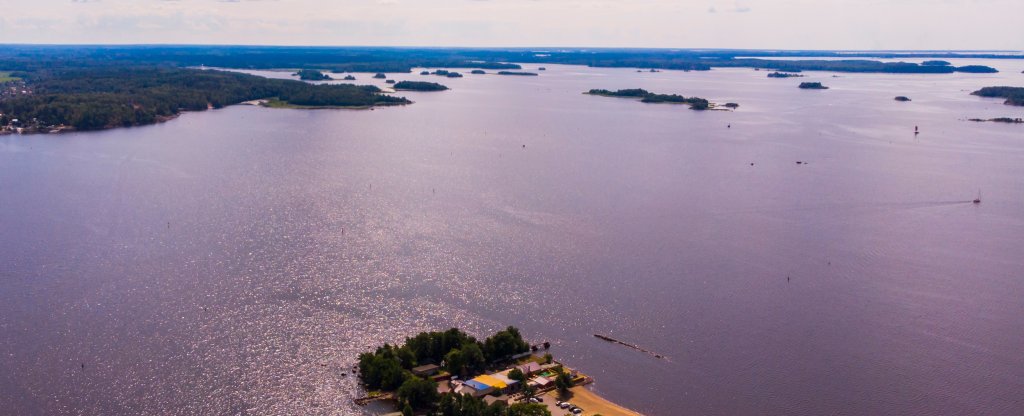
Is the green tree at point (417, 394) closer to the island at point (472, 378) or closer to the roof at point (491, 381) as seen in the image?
the island at point (472, 378)

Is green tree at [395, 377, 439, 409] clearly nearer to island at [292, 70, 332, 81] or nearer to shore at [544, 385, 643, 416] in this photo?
shore at [544, 385, 643, 416]

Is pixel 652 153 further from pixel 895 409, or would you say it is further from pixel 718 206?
pixel 895 409

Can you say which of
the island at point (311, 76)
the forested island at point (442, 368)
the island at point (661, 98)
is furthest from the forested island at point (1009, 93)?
the forested island at point (442, 368)

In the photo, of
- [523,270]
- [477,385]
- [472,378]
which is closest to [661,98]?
[523,270]

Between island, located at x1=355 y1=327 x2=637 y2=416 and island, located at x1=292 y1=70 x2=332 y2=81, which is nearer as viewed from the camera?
island, located at x1=355 y1=327 x2=637 y2=416

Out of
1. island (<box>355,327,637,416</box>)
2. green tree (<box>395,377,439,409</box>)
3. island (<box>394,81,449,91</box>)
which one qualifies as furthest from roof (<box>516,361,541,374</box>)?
island (<box>394,81,449,91</box>)

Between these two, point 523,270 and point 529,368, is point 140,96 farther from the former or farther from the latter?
point 529,368

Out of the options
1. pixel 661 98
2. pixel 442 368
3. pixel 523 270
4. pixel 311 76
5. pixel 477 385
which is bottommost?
pixel 442 368
